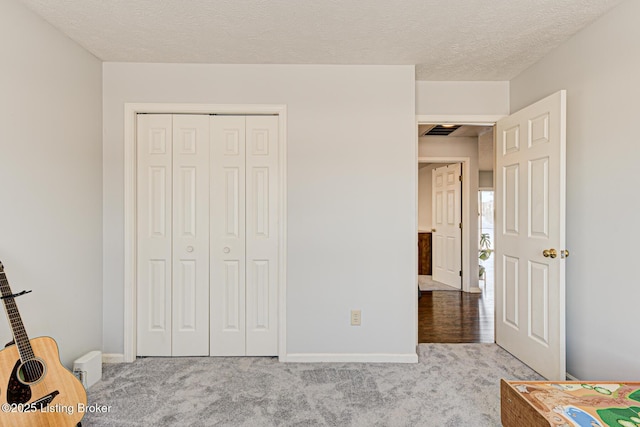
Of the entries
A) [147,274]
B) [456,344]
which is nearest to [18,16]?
[147,274]

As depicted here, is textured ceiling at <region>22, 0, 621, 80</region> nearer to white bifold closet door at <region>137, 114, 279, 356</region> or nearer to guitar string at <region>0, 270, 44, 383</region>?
white bifold closet door at <region>137, 114, 279, 356</region>

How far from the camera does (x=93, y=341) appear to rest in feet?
8.34

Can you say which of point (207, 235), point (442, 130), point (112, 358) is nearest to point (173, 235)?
point (207, 235)

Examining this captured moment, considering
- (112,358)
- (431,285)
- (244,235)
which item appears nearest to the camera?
(112,358)

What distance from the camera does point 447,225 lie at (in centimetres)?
561

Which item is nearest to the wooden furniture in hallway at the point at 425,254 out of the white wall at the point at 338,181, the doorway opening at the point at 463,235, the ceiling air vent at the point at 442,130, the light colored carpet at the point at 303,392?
the doorway opening at the point at 463,235

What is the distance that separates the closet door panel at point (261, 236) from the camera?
9.00ft

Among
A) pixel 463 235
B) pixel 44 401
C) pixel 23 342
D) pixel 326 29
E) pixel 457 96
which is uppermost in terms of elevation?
pixel 326 29

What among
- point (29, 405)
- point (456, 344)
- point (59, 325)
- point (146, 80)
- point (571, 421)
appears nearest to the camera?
point (571, 421)

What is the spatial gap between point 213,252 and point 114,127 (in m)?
1.30

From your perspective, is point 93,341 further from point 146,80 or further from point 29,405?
point 146,80

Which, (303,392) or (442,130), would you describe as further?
(442,130)

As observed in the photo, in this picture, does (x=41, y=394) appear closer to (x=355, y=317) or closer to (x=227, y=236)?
(x=227, y=236)

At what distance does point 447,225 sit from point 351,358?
3.65 metres
